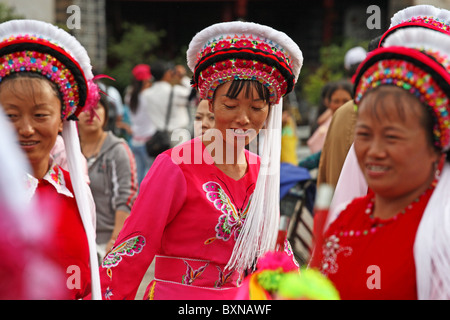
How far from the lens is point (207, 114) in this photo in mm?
3930

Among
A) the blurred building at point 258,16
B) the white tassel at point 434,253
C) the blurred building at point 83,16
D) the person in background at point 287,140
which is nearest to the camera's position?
the white tassel at point 434,253

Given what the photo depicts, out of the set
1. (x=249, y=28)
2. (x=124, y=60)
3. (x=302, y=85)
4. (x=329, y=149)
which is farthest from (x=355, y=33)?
(x=249, y=28)

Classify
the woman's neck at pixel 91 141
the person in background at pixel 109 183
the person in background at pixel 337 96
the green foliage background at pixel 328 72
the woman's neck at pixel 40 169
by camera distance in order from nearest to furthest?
the woman's neck at pixel 40 169, the person in background at pixel 109 183, the woman's neck at pixel 91 141, the person in background at pixel 337 96, the green foliage background at pixel 328 72

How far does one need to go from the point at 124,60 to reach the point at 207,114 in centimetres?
1256

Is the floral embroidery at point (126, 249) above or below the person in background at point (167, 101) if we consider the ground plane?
below

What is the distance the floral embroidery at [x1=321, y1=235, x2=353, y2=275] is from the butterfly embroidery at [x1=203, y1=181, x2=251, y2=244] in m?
0.71

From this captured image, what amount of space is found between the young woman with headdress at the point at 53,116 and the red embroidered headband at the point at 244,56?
50cm

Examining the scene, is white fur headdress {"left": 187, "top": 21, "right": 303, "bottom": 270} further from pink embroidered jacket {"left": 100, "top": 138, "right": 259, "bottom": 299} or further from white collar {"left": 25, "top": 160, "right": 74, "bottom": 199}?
white collar {"left": 25, "top": 160, "right": 74, "bottom": 199}

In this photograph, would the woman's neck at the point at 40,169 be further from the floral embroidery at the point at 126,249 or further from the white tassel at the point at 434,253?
the white tassel at the point at 434,253

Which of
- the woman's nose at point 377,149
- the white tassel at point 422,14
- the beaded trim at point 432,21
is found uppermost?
the white tassel at point 422,14

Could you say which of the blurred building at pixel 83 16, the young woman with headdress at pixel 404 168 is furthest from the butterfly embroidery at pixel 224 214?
the blurred building at pixel 83 16

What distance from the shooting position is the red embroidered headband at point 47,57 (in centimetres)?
235
